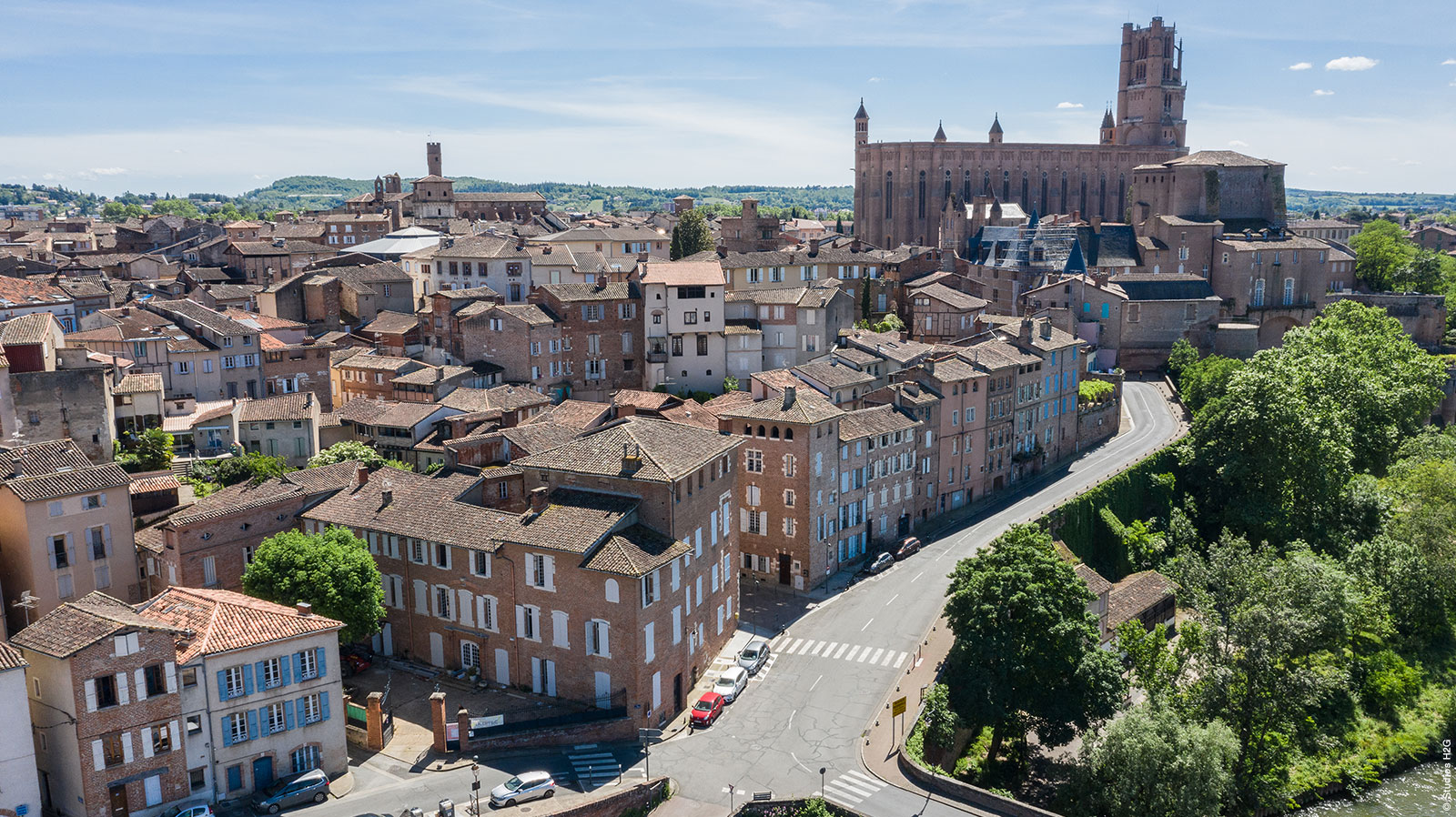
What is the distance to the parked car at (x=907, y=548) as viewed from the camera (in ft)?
241

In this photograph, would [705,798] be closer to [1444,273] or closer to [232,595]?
[232,595]

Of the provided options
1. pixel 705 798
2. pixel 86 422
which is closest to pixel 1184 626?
pixel 705 798

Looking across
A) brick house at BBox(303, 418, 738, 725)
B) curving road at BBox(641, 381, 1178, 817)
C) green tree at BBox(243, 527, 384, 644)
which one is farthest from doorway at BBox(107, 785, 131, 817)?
curving road at BBox(641, 381, 1178, 817)

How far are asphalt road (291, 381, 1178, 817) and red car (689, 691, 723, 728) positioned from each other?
546 mm

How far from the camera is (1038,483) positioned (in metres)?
89.3

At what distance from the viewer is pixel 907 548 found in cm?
7400

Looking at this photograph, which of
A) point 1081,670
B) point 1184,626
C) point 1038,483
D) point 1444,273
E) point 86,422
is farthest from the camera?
point 1444,273

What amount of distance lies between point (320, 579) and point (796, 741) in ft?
74.3

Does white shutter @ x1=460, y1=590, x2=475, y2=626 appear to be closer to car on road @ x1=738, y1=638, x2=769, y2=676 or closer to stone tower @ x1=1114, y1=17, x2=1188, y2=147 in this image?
car on road @ x1=738, y1=638, x2=769, y2=676

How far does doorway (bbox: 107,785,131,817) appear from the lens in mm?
41438

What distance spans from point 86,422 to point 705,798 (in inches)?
1638

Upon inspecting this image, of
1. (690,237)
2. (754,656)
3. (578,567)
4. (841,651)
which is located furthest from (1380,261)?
(578,567)

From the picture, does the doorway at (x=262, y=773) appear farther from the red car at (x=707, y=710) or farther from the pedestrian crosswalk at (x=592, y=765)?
the red car at (x=707, y=710)

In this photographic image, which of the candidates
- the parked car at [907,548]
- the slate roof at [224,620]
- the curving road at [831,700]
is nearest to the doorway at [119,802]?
the slate roof at [224,620]
